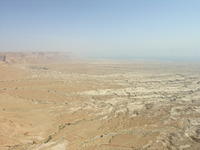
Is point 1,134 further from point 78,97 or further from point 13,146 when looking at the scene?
point 78,97

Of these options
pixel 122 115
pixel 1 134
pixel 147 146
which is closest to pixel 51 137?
pixel 1 134

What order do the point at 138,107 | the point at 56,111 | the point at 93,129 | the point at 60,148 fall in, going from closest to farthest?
the point at 60,148 → the point at 93,129 → the point at 56,111 → the point at 138,107

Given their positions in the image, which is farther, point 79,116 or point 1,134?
point 79,116

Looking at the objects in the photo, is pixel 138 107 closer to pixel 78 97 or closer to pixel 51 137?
pixel 78 97

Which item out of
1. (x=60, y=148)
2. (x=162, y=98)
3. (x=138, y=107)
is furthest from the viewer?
(x=162, y=98)

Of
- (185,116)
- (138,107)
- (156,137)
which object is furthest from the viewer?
(138,107)

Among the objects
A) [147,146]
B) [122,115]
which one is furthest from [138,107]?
[147,146]

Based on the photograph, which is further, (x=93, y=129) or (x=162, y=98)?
(x=162, y=98)

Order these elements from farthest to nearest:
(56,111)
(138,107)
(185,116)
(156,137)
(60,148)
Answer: (138,107) → (56,111) → (185,116) → (156,137) → (60,148)
